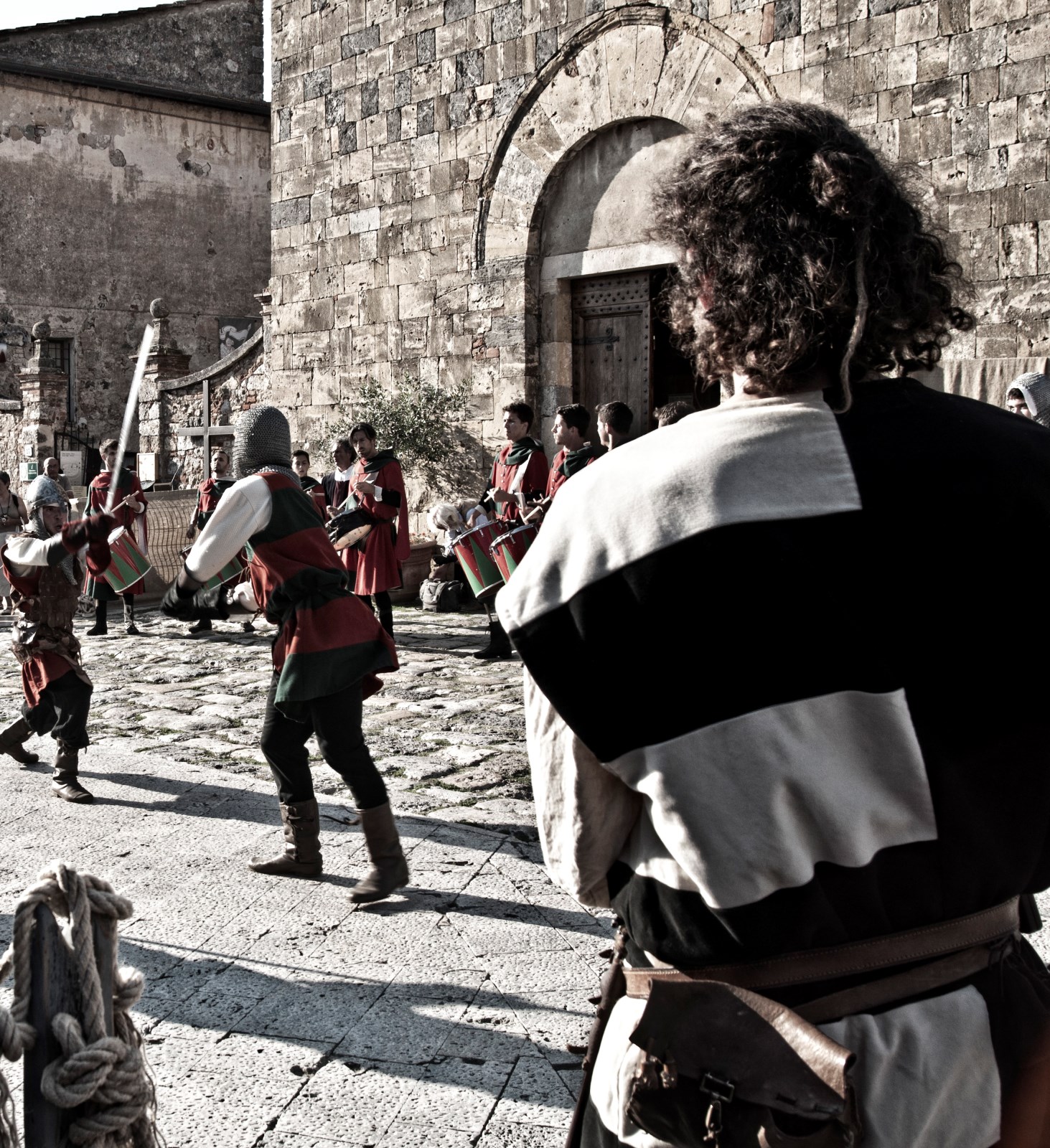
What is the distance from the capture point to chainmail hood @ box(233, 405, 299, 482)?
14.9 ft

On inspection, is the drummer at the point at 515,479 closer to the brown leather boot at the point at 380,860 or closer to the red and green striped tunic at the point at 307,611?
the red and green striped tunic at the point at 307,611

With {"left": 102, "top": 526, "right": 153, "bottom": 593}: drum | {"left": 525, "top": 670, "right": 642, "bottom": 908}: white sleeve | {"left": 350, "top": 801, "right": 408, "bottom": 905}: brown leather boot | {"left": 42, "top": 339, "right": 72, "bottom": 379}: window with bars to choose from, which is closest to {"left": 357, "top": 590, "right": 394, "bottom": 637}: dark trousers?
{"left": 102, "top": 526, "right": 153, "bottom": 593}: drum

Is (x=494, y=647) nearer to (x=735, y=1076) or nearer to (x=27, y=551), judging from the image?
→ (x=27, y=551)

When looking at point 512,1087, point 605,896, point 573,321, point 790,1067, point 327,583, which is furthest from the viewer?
point 573,321

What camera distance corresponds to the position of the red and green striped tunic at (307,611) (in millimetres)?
4316

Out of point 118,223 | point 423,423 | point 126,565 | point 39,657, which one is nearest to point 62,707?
point 39,657

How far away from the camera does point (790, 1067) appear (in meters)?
1.32

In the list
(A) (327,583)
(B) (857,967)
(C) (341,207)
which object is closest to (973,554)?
(B) (857,967)

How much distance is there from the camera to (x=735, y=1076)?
135cm

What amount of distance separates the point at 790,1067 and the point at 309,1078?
1973mm

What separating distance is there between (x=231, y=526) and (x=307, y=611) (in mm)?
395

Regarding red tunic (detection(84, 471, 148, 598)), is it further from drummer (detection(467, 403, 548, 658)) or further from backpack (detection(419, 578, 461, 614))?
drummer (detection(467, 403, 548, 658))

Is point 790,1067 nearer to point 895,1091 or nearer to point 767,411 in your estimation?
point 895,1091

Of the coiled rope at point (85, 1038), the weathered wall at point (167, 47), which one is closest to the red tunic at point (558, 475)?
the coiled rope at point (85, 1038)
